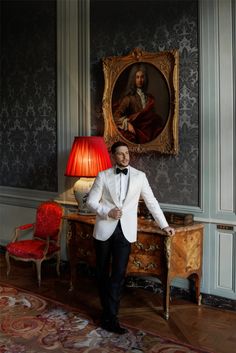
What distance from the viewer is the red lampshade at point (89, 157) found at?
4.15 metres

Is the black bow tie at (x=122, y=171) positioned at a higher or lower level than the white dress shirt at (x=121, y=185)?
higher

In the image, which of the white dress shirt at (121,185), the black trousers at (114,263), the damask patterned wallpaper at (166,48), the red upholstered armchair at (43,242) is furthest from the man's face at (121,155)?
the red upholstered armchair at (43,242)

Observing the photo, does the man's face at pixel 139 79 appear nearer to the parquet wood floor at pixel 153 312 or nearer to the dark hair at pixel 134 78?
the dark hair at pixel 134 78

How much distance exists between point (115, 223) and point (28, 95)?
2718 mm

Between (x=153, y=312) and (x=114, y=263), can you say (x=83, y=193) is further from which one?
(x=153, y=312)

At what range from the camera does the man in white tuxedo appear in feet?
10.8

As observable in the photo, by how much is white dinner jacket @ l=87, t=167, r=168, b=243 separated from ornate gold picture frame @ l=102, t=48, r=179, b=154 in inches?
29.0

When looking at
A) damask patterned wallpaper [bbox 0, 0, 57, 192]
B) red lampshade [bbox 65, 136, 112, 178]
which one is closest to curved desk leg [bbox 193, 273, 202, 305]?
red lampshade [bbox 65, 136, 112, 178]

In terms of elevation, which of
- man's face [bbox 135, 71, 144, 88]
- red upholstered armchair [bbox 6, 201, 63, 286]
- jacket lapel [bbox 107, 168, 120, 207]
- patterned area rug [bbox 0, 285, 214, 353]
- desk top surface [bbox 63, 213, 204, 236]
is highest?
man's face [bbox 135, 71, 144, 88]

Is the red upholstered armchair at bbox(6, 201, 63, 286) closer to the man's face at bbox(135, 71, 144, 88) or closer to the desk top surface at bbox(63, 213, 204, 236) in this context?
the desk top surface at bbox(63, 213, 204, 236)

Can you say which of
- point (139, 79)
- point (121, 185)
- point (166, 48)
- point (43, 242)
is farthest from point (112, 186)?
point (43, 242)

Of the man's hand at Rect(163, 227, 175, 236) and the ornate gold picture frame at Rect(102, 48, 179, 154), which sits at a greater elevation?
the ornate gold picture frame at Rect(102, 48, 179, 154)

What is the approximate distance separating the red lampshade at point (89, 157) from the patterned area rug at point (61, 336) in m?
1.29

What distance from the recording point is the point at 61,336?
10.4 ft
